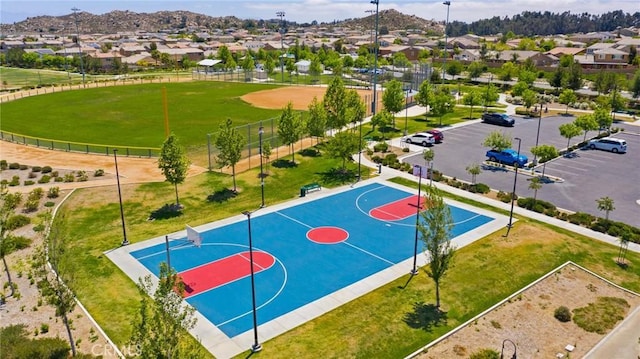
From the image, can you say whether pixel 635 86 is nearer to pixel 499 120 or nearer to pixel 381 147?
pixel 499 120

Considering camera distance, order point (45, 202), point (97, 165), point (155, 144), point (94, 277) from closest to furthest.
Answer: point (94, 277)
point (45, 202)
point (97, 165)
point (155, 144)

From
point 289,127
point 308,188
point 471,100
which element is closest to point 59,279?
point 308,188

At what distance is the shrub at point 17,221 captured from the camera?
34.7m

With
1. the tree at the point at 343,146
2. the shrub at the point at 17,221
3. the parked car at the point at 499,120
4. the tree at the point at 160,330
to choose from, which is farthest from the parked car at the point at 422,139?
the tree at the point at 160,330

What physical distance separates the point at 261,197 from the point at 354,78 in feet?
271

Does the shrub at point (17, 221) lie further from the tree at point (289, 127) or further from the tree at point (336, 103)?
the tree at point (336, 103)

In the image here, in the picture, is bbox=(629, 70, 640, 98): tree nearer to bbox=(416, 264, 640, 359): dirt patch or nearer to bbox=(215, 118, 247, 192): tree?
bbox=(416, 264, 640, 359): dirt patch

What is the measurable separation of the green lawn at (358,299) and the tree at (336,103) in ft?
45.8

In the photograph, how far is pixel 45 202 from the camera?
39750mm

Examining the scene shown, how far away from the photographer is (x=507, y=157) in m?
50.7

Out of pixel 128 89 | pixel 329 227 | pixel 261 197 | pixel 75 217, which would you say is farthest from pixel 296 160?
pixel 128 89

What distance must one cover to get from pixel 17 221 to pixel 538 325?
3471 cm

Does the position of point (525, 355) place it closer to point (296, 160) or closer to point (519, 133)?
point (296, 160)

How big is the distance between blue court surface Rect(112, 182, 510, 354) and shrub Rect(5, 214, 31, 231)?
9479mm
